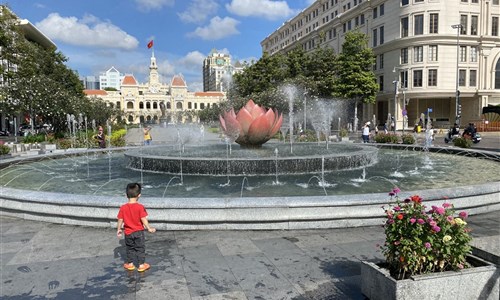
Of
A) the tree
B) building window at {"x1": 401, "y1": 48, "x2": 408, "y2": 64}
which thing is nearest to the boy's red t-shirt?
the tree

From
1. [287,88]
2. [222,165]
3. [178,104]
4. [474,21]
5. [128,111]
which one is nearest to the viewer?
[222,165]

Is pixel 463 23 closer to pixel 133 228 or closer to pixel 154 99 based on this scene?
pixel 133 228

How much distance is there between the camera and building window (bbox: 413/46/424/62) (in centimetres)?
4613

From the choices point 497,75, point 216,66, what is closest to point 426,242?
point 497,75

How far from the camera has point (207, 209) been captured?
6.21 meters

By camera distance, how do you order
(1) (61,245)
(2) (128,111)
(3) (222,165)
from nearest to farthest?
(1) (61,245)
(3) (222,165)
(2) (128,111)

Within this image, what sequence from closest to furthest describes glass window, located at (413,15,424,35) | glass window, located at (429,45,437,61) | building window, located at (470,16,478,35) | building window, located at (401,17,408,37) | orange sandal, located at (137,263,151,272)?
orange sandal, located at (137,263,151,272), glass window, located at (413,15,424,35), glass window, located at (429,45,437,61), building window, located at (470,16,478,35), building window, located at (401,17,408,37)

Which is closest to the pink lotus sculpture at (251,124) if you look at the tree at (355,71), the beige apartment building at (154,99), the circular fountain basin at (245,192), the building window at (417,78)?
the circular fountain basin at (245,192)

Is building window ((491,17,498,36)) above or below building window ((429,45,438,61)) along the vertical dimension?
above

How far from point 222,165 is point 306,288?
7220mm

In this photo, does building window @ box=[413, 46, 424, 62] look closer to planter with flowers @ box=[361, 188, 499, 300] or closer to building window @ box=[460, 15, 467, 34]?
building window @ box=[460, 15, 467, 34]

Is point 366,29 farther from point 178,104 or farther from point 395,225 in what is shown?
point 178,104

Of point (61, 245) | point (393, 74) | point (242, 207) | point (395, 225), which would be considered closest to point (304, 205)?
point (242, 207)

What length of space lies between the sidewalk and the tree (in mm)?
40735
